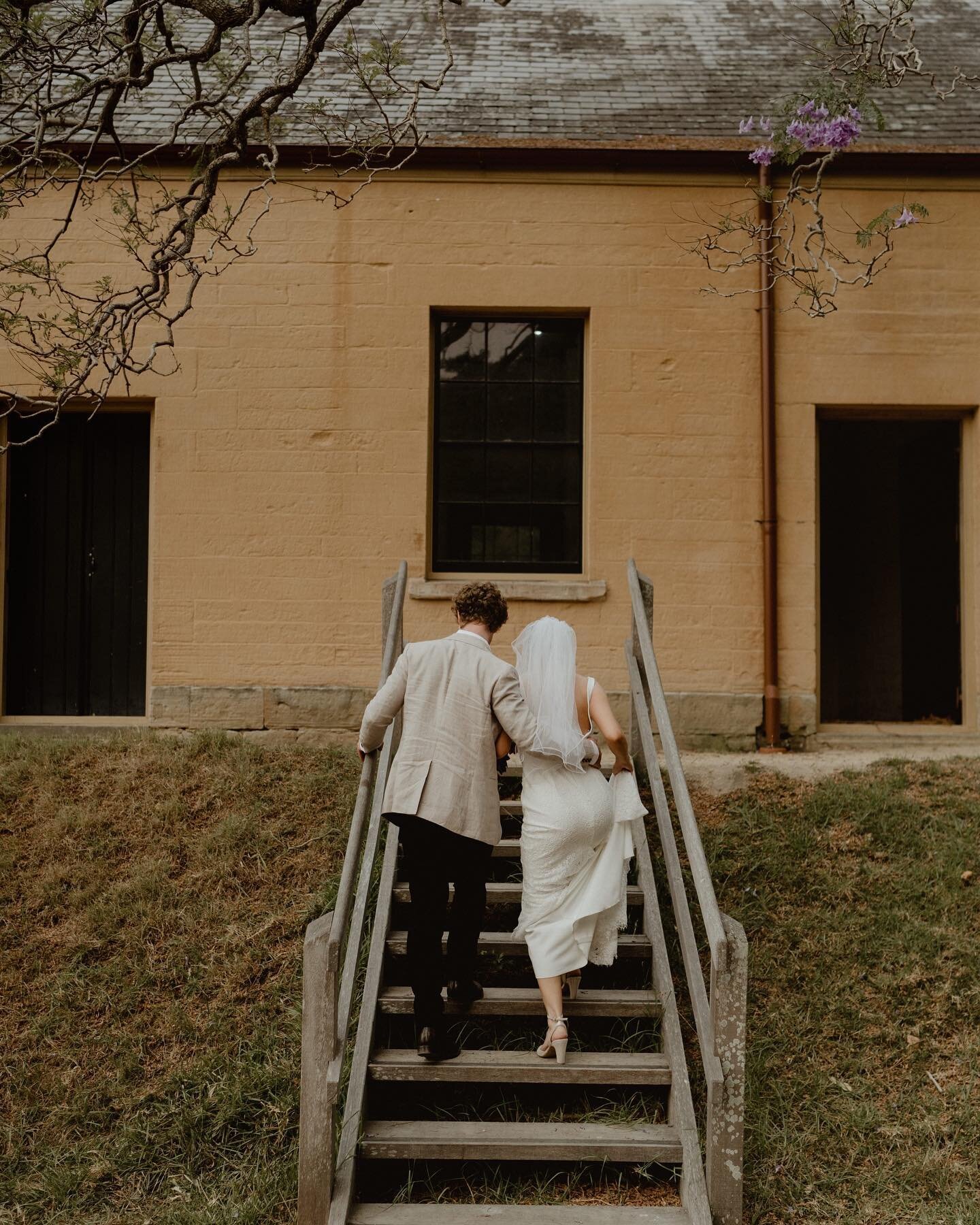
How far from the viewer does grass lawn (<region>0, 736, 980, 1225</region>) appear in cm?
422

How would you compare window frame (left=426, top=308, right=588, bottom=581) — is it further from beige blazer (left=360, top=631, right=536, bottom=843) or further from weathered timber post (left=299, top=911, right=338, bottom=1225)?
weathered timber post (left=299, top=911, right=338, bottom=1225)

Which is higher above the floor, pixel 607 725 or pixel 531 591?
pixel 531 591

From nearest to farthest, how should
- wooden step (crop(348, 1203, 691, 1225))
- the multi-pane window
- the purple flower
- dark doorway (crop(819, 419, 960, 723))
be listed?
wooden step (crop(348, 1203, 691, 1225)) → the purple flower → the multi-pane window → dark doorway (crop(819, 419, 960, 723))

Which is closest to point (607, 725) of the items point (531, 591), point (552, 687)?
point (552, 687)

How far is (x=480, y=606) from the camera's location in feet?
14.5

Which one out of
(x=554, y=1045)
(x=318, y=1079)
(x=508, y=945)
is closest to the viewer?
(x=318, y=1079)

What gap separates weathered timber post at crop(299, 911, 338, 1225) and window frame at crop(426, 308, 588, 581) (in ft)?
15.2

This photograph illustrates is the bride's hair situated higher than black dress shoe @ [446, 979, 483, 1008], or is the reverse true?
the bride's hair

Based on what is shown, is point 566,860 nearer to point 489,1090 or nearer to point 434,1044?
point 434,1044

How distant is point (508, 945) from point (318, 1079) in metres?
1.27

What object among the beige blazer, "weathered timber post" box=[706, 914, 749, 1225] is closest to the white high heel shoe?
"weathered timber post" box=[706, 914, 749, 1225]

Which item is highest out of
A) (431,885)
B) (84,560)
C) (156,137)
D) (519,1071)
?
(156,137)

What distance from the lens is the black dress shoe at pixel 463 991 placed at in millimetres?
4422

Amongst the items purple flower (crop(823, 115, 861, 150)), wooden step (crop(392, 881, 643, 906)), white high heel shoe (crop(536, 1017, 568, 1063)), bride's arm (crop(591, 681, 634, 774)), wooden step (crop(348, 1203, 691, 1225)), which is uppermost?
purple flower (crop(823, 115, 861, 150))
